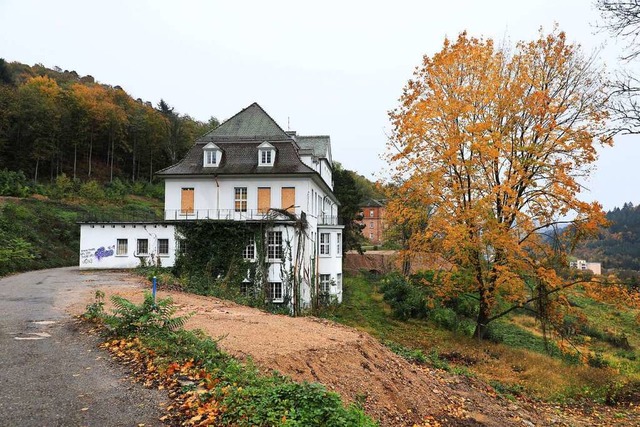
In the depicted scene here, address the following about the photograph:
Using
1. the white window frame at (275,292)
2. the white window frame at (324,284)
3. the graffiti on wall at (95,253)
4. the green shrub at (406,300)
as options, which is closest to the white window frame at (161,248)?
the graffiti on wall at (95,253)

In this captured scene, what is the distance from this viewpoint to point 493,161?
15742mm

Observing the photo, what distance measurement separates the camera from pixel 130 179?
6388 cm

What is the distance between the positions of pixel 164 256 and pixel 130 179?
4264cm

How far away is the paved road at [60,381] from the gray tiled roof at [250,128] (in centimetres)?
1787

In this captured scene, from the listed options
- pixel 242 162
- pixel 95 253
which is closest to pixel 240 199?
pixel 242 162

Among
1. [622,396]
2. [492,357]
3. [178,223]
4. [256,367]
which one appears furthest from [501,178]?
[178,223]

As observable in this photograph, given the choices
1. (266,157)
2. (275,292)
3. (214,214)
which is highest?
(266,157)

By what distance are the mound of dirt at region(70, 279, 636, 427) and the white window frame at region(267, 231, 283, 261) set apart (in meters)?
11.4

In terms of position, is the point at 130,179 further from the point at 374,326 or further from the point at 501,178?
the point at 501,178

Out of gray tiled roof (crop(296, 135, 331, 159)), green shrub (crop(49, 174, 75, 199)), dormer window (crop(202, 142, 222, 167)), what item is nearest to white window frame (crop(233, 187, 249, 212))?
dormer window (crop(202, 142, 222, 167))

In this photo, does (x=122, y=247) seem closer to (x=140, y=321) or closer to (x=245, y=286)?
(x=245, y=286)

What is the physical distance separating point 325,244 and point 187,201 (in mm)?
9246

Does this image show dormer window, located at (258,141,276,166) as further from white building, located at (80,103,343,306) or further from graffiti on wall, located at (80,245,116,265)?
graffiti on wall, located at (80,245,116,265)

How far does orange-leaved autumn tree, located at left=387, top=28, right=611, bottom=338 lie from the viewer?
49.5ft
